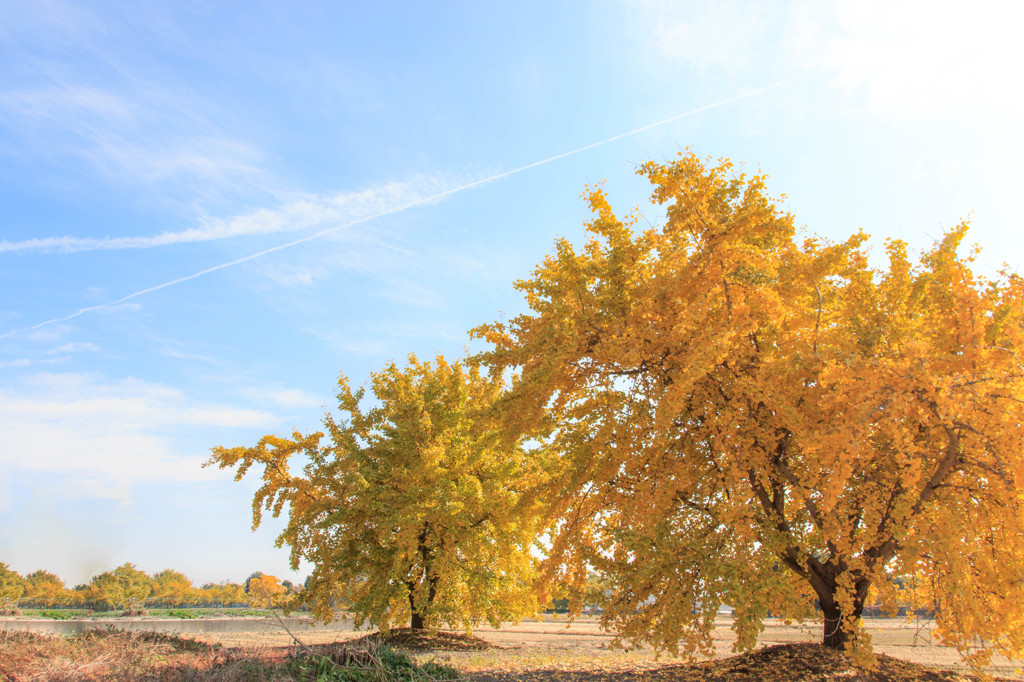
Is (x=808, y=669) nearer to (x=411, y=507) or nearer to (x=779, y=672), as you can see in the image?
(x=779, y=672)

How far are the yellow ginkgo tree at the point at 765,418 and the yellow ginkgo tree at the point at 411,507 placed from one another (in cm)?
399

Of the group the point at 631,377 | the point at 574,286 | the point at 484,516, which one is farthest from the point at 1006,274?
the point at 484,516

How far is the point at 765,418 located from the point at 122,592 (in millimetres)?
64119

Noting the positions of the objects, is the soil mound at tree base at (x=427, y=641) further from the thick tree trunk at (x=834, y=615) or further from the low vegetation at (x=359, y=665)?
the thick tree trunk at (x=834, y=615)

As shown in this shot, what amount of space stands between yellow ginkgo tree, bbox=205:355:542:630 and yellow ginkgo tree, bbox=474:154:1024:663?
13.1ft

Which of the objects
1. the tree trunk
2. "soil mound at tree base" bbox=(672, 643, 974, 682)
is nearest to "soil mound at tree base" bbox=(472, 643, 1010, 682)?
"soil mound at tree base" bbox=(672, 643, 974, 682)

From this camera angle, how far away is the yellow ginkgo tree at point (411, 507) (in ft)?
49.9

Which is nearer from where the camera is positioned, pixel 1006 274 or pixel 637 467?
pixel 1006 274

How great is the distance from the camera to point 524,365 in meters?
11.3

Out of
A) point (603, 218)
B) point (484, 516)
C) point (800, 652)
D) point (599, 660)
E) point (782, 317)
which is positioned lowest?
point (599, 660)

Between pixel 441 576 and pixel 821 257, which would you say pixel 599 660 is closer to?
pixel 441 576

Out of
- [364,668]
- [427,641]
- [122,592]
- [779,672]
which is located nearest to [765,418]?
[779,672]

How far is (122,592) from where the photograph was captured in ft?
177

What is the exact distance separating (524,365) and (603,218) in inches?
131
